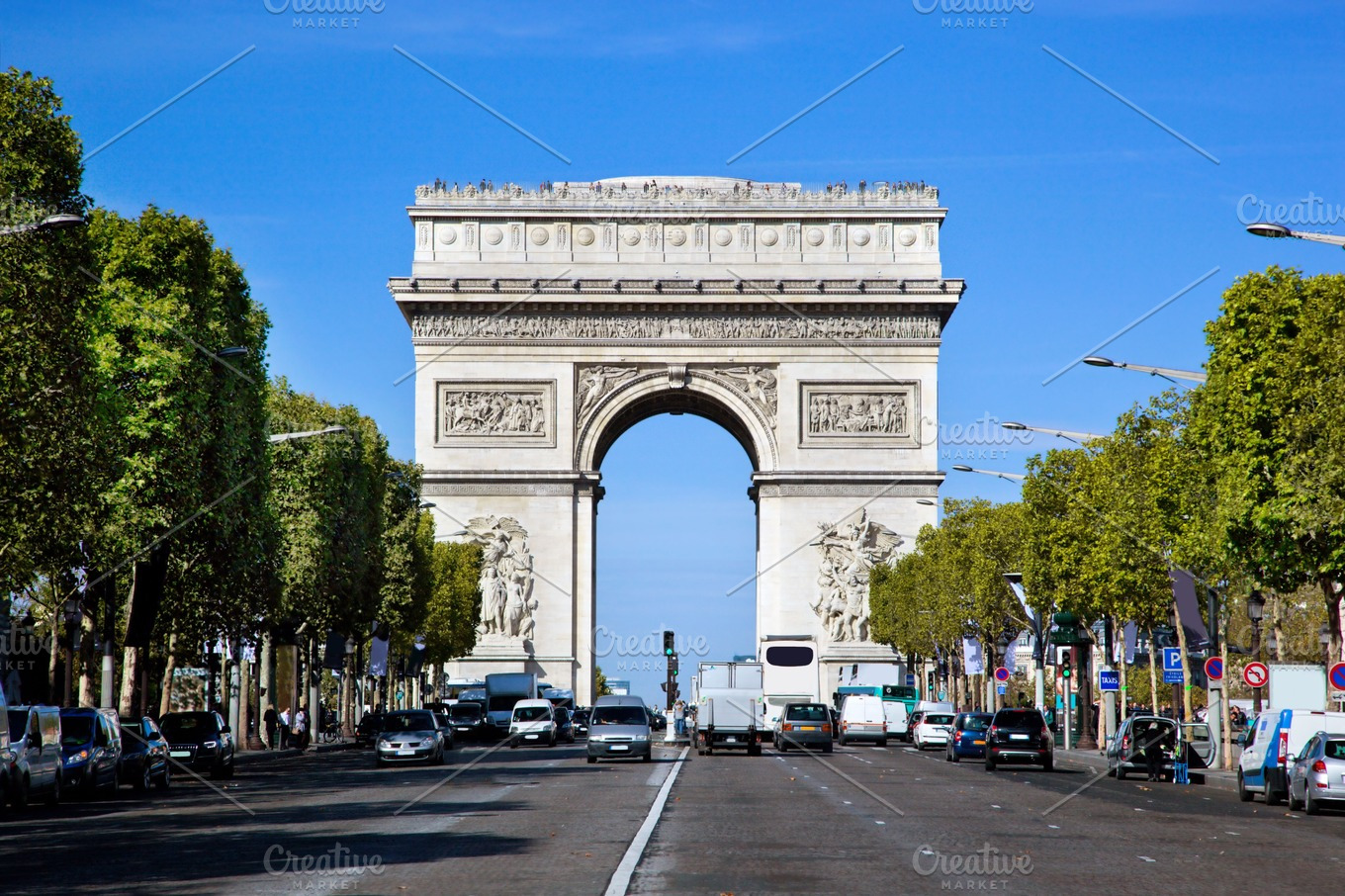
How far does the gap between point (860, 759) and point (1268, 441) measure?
70.6 ft

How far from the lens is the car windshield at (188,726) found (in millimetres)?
42156

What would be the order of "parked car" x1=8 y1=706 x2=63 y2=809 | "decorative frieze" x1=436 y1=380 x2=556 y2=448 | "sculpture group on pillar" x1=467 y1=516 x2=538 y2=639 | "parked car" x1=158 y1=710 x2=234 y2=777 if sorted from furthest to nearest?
"decorative frieze" x1=436 y1=380 x2=556 y2=448 < "sculpture group on pillar" x1=467 y1=516 x2=538 y2=639 < "parked car" x1=158 y1=710 x2=234 y2=777 < "parked car" x1=8 y1=706 x2=63 y2=809

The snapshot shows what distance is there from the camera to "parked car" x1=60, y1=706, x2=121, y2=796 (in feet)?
110

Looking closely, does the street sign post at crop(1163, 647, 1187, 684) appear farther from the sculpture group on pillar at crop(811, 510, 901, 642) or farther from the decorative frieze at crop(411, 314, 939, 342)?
the decorative frieze at crop(411, 314, 939, 342)

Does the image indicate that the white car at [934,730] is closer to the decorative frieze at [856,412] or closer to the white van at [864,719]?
the white van at [864,719]

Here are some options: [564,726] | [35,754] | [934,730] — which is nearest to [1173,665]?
[934,730]

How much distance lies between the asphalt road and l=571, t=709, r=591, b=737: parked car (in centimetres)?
3566

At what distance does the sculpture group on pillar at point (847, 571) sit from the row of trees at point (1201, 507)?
8.32 feet

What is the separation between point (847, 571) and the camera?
8512 cm

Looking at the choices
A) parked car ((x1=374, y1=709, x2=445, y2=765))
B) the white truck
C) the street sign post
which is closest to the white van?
the white truck

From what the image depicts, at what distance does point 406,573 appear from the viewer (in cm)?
7244

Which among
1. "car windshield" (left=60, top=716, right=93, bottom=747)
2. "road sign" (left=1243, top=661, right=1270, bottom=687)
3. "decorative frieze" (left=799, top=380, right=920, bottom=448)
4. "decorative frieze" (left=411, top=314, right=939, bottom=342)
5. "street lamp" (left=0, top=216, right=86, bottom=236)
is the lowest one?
"car windshield" (left=60, top=716, right=93, bottom=747)

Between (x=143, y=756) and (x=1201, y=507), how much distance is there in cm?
2468

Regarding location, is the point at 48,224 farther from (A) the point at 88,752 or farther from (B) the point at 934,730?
(B) the point at 934,730
